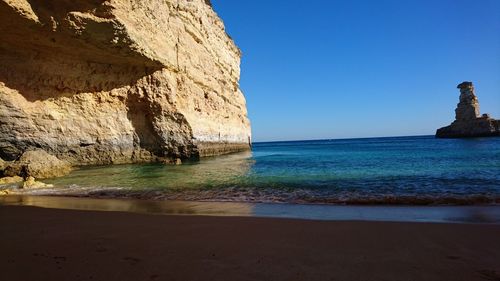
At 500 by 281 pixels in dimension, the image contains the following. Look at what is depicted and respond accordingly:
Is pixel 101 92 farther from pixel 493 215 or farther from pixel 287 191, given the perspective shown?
pixel 493 215

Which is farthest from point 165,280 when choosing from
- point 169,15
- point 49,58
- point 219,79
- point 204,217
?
point 219,79

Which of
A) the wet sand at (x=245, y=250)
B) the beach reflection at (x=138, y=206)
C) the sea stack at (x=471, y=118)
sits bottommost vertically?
the beach reflection at (x=138, y=206)

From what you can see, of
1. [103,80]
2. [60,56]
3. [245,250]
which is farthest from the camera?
[103,80]

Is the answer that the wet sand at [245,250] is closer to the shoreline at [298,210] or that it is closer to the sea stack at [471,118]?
the shoreline at [298,210]

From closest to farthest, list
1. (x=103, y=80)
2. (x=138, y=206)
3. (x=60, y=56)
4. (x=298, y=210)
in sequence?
1. (x=298, y=210)
2. (x=138, y=206)
3. (x=60, y=56)
4. (x=103, y=80)

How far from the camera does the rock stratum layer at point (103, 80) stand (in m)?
14.0

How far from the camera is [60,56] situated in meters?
16.2

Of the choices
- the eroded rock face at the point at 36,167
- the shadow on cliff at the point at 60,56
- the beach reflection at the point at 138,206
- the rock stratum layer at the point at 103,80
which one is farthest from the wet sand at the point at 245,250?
the rock stratum layer at the point at 103,80

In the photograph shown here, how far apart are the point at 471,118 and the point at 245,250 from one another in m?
64.4

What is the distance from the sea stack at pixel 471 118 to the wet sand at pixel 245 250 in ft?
197

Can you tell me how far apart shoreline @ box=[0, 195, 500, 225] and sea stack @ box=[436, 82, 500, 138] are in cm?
5804

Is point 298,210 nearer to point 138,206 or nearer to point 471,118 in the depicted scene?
point 138,206

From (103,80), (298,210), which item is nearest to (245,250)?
(298,210)

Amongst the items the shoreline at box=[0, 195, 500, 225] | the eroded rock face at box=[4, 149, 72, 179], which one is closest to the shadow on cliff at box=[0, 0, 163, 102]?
the eroded rock face at box=[4, 149, 72, 179]
